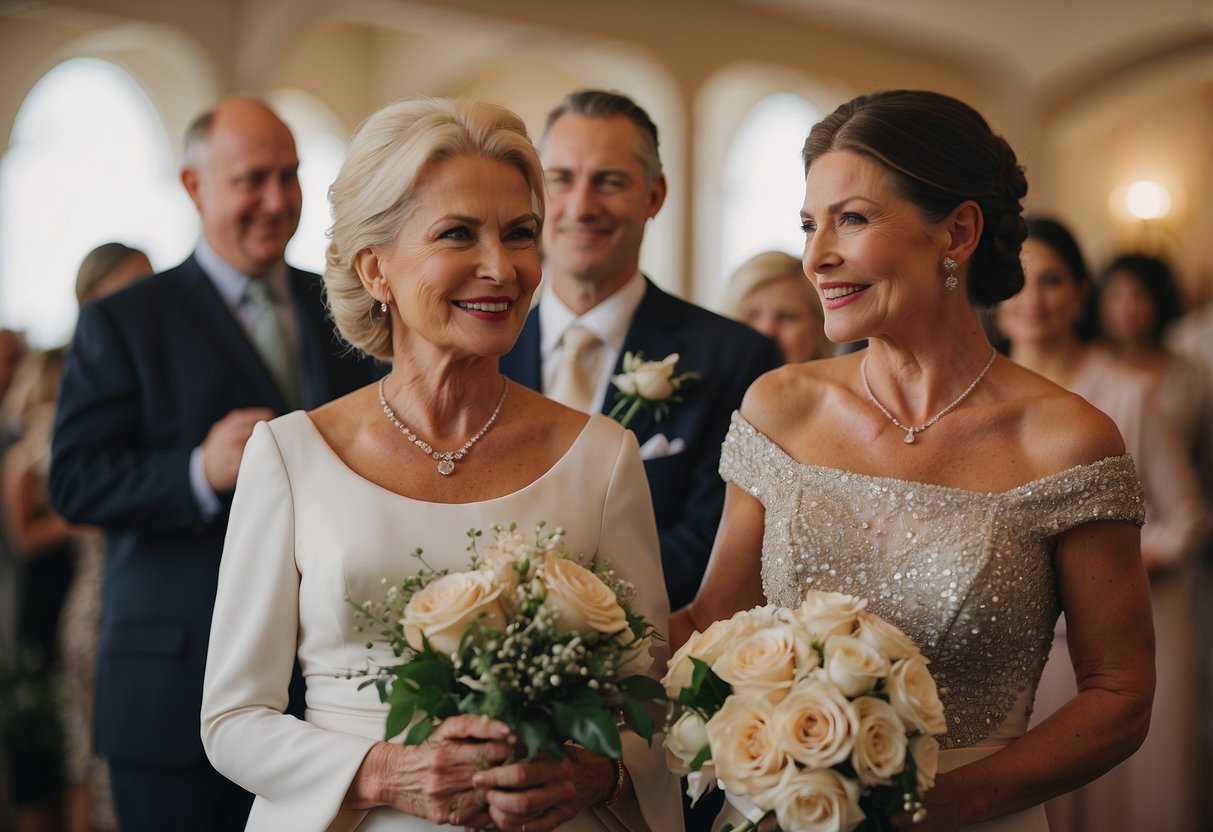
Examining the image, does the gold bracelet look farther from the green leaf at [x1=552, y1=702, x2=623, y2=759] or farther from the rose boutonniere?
the rose boutonniere

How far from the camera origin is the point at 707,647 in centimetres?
223

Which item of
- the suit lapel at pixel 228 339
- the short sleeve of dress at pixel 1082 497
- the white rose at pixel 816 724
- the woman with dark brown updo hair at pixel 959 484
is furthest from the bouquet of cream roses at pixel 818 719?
the suit lapel at pixel 228 339

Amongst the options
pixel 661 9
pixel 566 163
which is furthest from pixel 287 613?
pixel 661 9

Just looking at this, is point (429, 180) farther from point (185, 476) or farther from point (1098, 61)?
point (1098, 61)

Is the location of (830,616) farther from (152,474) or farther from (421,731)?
(152,474)

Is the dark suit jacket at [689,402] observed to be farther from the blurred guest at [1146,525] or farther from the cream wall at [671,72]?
the cream wall at [671,72]

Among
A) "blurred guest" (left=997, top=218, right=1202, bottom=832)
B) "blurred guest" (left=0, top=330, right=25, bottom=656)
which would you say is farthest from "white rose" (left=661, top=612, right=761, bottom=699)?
"blurred guest" (left=0, top=330, right=25, bottom=656)

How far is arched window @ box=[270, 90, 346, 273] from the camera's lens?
13.5 meters

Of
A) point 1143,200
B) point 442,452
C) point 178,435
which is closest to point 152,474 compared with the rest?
point 178,435

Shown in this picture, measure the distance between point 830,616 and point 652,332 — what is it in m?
1.61

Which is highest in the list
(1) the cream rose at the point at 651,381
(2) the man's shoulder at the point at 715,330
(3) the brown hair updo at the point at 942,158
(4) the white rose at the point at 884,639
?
(3) the brown hair updo at the point at 942,158

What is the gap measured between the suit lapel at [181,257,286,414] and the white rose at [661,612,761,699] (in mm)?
1876

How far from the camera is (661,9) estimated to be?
11219mm

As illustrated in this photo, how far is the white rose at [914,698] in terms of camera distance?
82.0 inches
